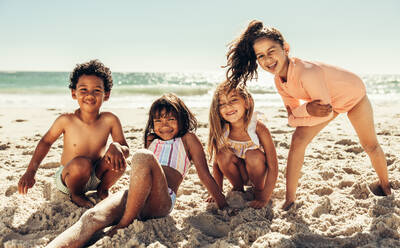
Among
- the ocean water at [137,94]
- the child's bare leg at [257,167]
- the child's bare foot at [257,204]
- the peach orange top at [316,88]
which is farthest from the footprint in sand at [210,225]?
the ocean water at [137,94]

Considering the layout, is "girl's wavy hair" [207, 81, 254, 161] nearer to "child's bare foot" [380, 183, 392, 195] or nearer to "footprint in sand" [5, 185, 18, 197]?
"child's bare foot" [380, 183, 392, 195]

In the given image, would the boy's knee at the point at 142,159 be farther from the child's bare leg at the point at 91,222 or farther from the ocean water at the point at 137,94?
the ocean water at the point at 137,94

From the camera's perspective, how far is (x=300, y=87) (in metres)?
2.33

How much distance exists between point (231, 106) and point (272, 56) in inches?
19.3

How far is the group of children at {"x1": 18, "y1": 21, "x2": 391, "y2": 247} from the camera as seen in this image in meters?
2.36

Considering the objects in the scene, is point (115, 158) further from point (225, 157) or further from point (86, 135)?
point (225, 157)

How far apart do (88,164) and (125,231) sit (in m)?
0.73

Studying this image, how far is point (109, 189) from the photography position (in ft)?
9.32

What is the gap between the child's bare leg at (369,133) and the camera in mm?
2518

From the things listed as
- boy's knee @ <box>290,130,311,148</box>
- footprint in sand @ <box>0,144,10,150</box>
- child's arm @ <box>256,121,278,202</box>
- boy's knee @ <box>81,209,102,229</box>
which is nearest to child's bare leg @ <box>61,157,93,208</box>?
boy's knee @ <box>81,209,102,229</box>

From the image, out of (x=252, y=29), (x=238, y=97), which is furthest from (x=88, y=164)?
(x=252, y=29)

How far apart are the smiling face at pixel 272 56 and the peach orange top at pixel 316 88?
0.06m

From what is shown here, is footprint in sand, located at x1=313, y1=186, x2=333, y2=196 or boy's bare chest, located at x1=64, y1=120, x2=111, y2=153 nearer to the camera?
boy's bare chest, located at x1=64, y1=120, x2=111, y2=153

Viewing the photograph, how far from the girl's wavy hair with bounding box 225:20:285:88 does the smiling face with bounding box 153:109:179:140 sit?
0.55m
